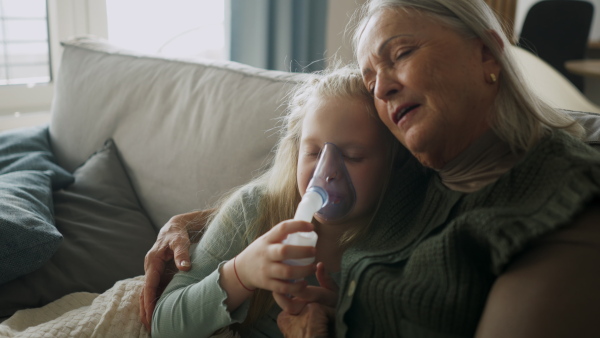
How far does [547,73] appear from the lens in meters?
2.58

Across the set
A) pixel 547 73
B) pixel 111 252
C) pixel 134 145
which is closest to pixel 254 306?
pixel 111 252

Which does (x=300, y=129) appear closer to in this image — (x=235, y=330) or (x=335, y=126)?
(x=335, y=126)

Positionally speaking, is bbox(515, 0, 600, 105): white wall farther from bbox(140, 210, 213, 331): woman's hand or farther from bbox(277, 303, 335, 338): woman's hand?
bbox(277, 303, 335, 338): woman's hand

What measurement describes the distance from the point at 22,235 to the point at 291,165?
2.17 feet

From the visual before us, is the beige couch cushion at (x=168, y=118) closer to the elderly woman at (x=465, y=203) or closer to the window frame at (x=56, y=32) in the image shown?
the elderly woman at (x=465, y=203)

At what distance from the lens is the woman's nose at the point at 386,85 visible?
3.34 feet

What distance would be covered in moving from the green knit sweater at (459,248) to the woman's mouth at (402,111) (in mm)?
135

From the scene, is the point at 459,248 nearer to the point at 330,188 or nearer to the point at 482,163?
the point at 482,163

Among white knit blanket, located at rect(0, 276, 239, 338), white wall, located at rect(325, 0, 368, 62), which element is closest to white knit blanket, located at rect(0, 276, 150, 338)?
white knit blanket, located at rect(0, 276, 239, 338)

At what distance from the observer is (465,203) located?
96 centimetres

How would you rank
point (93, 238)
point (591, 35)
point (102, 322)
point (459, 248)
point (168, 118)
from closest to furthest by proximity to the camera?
point (459, 248) → point (102, 322) → point (93, 238) → point (168, 118) → point (591, 35)

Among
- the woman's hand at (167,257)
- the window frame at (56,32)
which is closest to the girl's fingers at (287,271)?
the woman's hand at (167,257)

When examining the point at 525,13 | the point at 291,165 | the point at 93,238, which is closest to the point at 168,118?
the point at 93,238

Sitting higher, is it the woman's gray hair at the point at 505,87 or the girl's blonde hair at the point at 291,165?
the woman's gray hair at the point at 505,87
